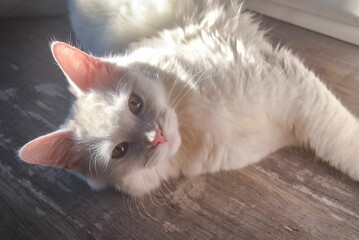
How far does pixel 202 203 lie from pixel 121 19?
A: 780 mm

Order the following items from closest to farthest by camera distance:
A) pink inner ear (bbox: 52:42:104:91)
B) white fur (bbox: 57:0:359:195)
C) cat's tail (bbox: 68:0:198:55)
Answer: pink inner ear (bbox: 52:42:104:91)
white fur (bbox: 57:0:359:195)
cat's tail (bbox: 68:0:198:55)

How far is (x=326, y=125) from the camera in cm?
109

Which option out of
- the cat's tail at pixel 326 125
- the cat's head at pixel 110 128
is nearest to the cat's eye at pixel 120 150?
the cat's head at pixel 110 128

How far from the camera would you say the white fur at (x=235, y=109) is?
1.07 m

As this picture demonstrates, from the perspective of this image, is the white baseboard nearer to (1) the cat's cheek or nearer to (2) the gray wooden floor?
(2) the gray wooden floor

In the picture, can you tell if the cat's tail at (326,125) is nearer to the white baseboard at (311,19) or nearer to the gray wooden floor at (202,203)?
the gray wooden floor at (202,203)

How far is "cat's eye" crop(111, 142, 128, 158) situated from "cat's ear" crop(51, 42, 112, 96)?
0.63 ft

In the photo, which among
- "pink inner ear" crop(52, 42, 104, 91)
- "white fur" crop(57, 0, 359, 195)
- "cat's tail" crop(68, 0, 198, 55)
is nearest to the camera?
"pink inner ear" crop(52, 42, 104, 91)

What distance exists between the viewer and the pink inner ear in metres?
0.93

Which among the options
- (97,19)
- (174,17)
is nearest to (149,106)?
(174,17)

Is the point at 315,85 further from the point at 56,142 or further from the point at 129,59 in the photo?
the point at 56,142

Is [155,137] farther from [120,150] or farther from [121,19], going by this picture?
[121,19]

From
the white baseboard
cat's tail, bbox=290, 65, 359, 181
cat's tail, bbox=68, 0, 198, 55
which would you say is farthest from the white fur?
the white baseboard

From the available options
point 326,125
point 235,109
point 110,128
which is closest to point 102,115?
point 110,128
